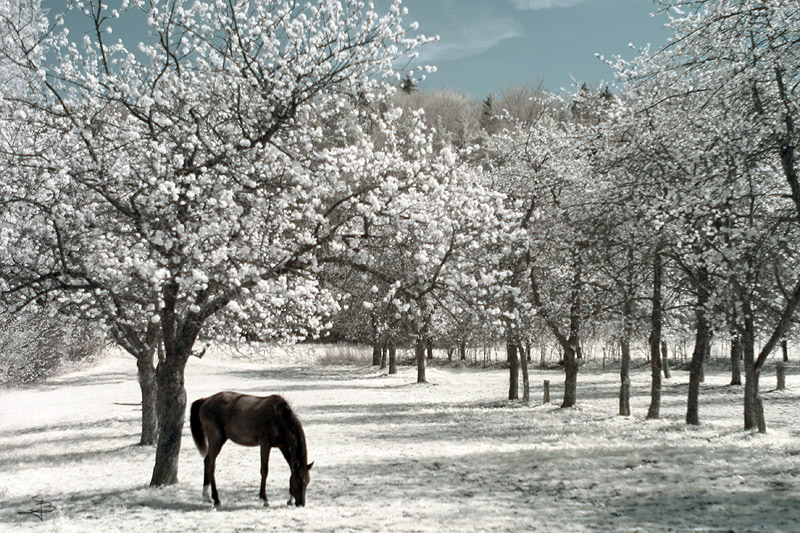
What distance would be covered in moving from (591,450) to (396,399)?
19.3 m

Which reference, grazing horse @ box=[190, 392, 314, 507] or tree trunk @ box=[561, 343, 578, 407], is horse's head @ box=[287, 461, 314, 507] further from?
tree trunk @ box=[561, 343, 578, 407]

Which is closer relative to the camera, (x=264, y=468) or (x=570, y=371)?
(x=264, y=468)

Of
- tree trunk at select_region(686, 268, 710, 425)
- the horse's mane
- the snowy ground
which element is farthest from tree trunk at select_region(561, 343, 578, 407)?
the horse's mane

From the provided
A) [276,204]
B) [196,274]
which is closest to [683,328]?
[276,204]

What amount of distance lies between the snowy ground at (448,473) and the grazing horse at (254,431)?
410 mm

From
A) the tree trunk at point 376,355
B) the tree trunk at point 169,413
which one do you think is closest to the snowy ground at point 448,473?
the tree trunk at point 169,413

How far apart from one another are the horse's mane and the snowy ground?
84 cm

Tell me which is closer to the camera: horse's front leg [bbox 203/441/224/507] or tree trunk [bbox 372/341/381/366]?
horse's front leg [bbox 203/441/224/507]

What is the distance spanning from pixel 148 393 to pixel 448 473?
32.2 feet

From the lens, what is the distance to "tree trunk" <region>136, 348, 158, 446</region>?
1834 cm

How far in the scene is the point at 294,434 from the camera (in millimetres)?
10508

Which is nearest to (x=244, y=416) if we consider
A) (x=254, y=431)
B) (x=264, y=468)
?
(x=254, y=431)

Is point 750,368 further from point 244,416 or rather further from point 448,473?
point 244,416

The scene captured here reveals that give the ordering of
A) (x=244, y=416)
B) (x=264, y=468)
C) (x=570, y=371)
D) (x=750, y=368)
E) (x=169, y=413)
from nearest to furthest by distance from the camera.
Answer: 1. (x=264, y=468)
2. (x=244, y=416)
3. (x=169, y=413)
4. (x=750, y=368)
5. (x=570, y=371)
